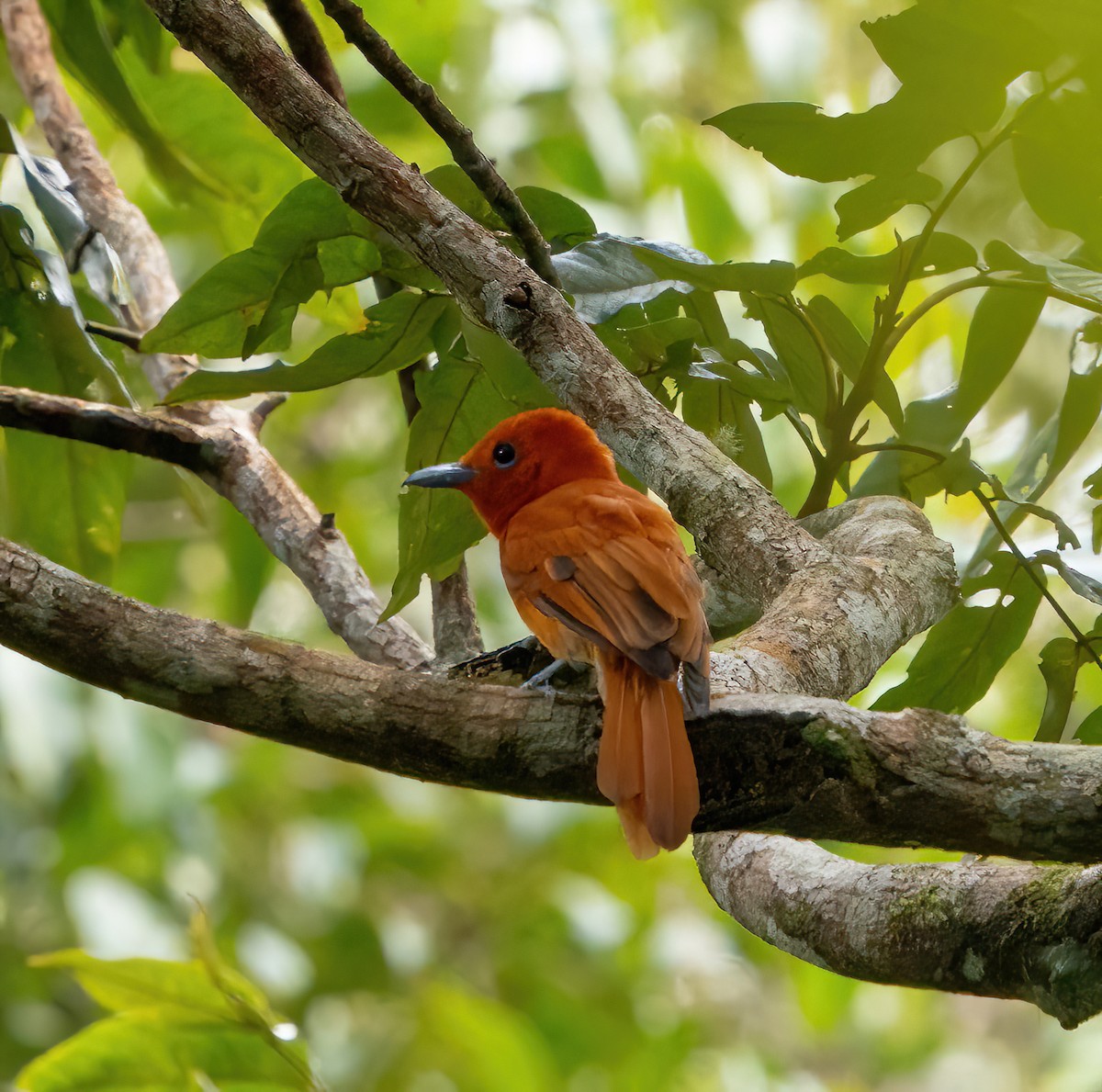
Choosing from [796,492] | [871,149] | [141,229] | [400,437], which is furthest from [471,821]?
[871,149]

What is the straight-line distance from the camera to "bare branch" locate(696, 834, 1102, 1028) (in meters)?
1.37

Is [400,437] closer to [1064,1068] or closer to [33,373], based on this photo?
[33,373]

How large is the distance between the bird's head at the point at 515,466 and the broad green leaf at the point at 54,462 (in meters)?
0.75

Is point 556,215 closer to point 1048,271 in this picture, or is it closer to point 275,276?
point 275,276

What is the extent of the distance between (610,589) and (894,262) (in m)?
0.80

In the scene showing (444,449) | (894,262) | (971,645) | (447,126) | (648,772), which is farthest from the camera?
(444,449)

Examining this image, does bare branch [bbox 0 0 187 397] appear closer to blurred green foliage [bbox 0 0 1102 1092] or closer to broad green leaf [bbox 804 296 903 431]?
blurred green foliage [bbox 0 0 1102 1092]

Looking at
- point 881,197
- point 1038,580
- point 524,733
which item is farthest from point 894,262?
point 524,733

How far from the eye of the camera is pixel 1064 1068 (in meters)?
4.95

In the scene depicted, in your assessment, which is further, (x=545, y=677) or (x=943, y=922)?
(x=545, y=677)

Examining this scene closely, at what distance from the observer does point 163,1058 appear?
2342 mm

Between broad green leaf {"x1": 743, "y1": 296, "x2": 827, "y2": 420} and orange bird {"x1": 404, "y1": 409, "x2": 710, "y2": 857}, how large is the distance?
367 millimetres

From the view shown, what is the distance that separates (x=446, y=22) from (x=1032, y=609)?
2.47 m

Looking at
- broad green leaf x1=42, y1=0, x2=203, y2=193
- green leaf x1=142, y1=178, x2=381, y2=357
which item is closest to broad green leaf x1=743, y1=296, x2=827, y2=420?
green leaf x1=142, y1=178, x2=381, y2=357
